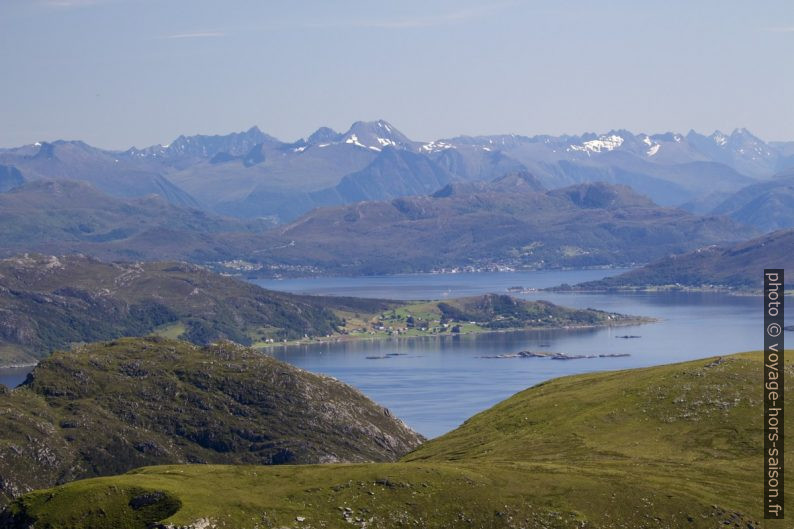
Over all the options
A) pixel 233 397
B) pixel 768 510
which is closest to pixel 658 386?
pixel 768 510

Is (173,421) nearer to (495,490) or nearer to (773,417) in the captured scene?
(773,417)

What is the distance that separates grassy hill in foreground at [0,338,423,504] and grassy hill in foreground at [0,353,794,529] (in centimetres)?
6295

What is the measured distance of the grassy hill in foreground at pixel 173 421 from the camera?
550ft

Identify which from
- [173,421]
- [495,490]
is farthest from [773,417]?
[173,421]

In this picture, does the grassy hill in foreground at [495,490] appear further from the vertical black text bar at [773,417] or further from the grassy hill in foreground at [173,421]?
the grassy hill in foreground at [173,421]

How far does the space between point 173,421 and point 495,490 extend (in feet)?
314

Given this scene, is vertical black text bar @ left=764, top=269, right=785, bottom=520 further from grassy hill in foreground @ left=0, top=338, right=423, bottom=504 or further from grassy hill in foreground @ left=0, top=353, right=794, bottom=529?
grassy hill in foreground @ left=0, top=338, right=423, bottom=504

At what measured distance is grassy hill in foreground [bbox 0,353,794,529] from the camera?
90.5 m

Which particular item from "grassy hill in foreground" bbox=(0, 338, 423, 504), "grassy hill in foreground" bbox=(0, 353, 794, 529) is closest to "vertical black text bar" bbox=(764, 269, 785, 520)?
"grassy hill in foreground" bbox=(0, 353, 794, 529)

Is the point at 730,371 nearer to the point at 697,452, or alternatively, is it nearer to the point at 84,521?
the point at 697,452

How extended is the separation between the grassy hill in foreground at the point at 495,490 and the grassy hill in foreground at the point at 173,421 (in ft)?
207

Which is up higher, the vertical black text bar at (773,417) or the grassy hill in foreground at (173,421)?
the vertical black text bar at (773,417)


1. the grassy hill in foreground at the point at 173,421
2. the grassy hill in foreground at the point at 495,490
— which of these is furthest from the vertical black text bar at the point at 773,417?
the grassy hill in foreground at the point at 173,421

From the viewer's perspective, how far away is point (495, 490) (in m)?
95.2
